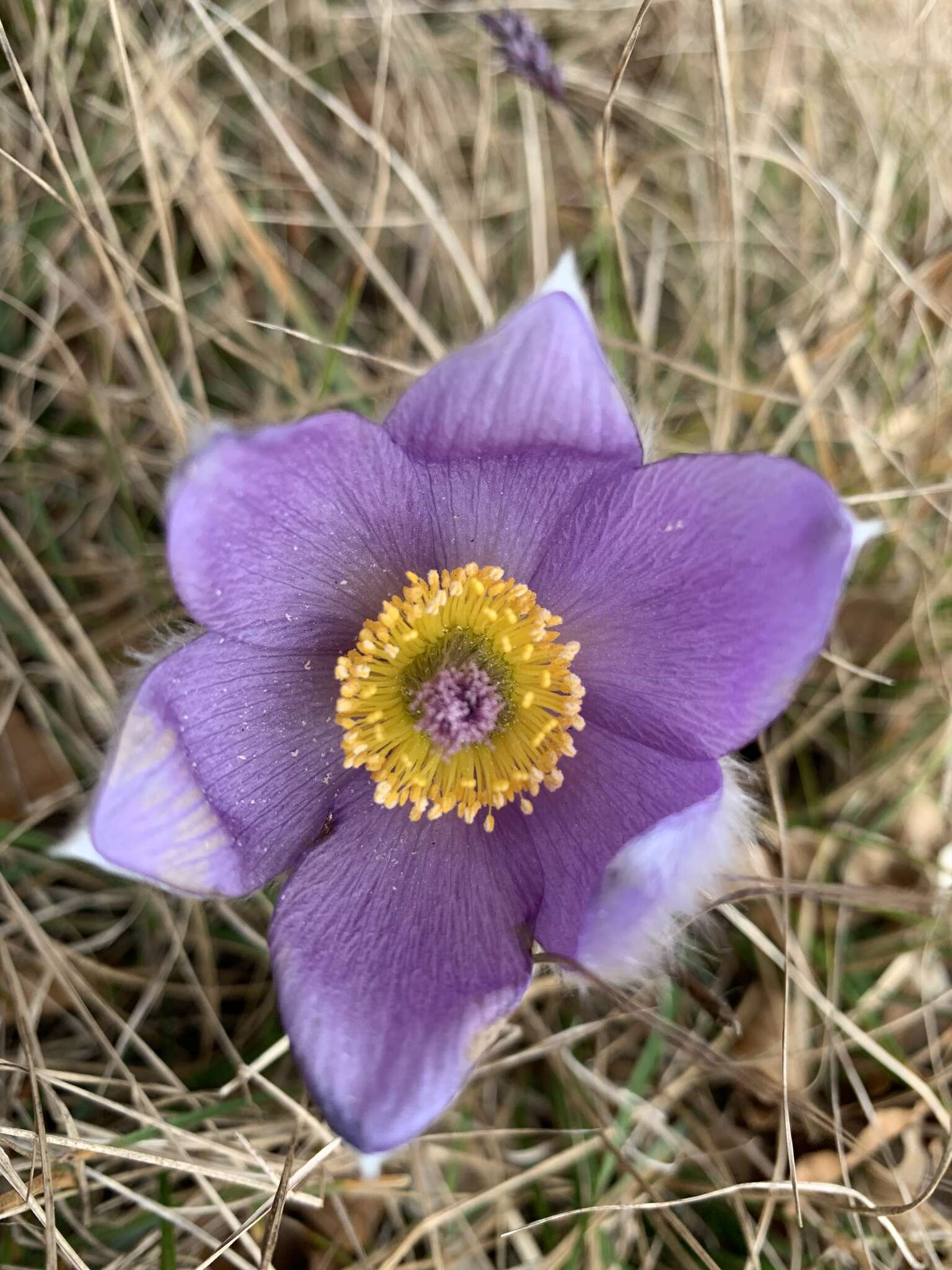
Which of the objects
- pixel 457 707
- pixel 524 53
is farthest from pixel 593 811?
pixel 524 53

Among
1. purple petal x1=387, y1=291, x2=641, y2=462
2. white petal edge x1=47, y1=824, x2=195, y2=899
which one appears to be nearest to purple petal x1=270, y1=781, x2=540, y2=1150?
white petal edge x1=47, y1=824, x2=195, y2=899

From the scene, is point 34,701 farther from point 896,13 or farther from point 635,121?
point 896,13

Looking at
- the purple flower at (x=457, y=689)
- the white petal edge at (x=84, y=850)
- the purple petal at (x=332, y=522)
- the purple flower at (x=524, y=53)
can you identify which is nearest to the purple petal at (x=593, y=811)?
the purple flower at (x=457, y=689)

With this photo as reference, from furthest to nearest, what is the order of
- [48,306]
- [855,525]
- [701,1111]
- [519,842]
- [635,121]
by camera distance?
[635,121] → [48,306] → [701,1111] → [519,842] → [855,525]

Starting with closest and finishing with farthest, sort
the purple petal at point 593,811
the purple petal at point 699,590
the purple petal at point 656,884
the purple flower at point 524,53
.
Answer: the purple petal at point 656,884
the purple petal at point 699,590
the purple petal at point 593,811
the purple flower at point 524,53

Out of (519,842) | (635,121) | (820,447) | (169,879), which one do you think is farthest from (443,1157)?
(635,121)

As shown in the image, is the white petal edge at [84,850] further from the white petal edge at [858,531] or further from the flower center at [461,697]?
the white petal edge at [858,531]

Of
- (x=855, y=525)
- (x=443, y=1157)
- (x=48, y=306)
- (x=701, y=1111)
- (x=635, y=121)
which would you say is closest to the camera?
(x=855, y=525)
